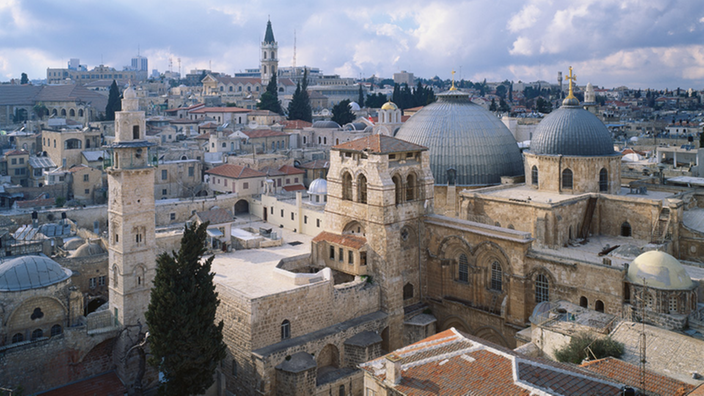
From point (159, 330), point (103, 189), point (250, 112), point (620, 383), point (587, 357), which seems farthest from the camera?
point (250, 112)

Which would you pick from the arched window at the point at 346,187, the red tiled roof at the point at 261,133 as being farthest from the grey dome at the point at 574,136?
the red tiled roof at the point at 261,133

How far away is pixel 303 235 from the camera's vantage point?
3675 cm

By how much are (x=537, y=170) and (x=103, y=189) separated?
32.8 meters

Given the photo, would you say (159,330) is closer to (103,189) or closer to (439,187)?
(439,187)

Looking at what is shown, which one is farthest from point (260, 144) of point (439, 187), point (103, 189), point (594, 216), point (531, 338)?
point (531, 338)

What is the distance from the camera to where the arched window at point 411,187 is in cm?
2818

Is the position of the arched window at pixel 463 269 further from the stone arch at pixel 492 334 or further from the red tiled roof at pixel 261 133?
the red tiled roof at pixel 261 133

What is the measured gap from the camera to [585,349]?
19.0 meters

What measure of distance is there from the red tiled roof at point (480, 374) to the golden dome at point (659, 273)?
21.9ft

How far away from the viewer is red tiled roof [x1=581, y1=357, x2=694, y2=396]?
631 inches

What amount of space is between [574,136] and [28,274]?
24628 mm

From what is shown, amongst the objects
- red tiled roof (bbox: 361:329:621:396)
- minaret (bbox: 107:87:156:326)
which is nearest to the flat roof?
minaret (bbox: 107:87:156:326)

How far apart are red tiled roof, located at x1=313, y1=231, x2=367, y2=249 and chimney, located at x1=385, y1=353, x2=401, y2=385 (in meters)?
10.6

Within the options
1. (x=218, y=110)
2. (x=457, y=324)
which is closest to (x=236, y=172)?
(x=457, y=324)
